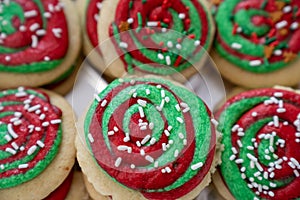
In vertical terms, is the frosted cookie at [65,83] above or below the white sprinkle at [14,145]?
below

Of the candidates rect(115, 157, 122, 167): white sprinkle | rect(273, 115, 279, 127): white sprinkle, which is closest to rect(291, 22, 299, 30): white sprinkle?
rect(273, 115, 279, 127): white sprinkle

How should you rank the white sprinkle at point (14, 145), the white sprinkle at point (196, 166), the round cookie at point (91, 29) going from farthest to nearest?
the round cookie at point (91, 29)
the white sprinkle at point (14, 145)
the white sprinkle at point (196, 166)

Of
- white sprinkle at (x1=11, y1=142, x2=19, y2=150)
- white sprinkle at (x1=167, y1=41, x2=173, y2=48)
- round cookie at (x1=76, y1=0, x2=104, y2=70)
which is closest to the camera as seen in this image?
white sprinkle at (x1=11, y1=142, x2=19, y2=150)

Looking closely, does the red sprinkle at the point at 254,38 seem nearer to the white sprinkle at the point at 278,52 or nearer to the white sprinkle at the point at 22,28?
the white sprinkle at the point at 278,52

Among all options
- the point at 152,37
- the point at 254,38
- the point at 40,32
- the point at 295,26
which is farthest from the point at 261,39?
the point at 40,32

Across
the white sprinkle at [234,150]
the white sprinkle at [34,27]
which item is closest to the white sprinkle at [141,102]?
the white sprinkle at [234,150]

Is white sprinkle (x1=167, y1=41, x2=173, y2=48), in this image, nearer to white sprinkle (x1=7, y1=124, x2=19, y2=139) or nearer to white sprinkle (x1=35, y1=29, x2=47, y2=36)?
white sprinkle (x1=35, y1=29, x2=47, y2=36)
